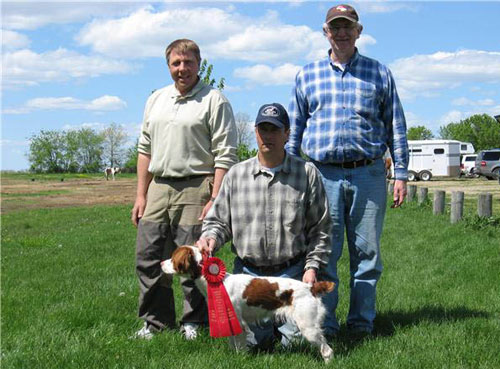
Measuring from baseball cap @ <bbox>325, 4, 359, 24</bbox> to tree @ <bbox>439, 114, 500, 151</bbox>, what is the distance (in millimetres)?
88593

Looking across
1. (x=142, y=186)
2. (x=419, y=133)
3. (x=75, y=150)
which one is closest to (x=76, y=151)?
(x=75, y=150)

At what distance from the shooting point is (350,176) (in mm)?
5332

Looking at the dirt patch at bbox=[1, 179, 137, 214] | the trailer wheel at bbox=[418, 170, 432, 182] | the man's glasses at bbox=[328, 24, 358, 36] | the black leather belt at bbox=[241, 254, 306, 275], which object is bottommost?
the dirt patch at bbox=[1, 179, 137, 214]

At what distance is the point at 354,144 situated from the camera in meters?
5.24

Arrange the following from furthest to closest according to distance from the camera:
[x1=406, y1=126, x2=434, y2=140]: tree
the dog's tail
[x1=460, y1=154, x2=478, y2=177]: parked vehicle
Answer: [x1=406, y1=126, x2=434, y2=140]: tree → [x1=460, y1=154, x2=478, y2=177]: parked vehicle → the dog's tail

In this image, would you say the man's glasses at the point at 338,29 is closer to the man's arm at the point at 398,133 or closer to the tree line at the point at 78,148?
the man's arm at the point at 398,133

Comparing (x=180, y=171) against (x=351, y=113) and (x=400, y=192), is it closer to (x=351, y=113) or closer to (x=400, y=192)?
(x=351, y=113)

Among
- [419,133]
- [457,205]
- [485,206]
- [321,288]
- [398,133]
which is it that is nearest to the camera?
[321,288]

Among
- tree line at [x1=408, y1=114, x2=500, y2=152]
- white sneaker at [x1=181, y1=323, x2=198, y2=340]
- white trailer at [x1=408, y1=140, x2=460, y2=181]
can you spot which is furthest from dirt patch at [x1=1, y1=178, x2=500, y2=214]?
tree line at [x1=408, y1=114, x2=500, y2=152]

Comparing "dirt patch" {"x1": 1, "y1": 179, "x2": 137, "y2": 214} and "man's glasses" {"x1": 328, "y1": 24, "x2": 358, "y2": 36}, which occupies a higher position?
"man's glasses" {"x1": 328, "y1": 24, "x2": 358, "y2": 36}

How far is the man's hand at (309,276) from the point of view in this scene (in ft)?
15.3

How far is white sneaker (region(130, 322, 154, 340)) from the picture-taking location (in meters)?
5.21

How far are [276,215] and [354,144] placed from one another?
97cm

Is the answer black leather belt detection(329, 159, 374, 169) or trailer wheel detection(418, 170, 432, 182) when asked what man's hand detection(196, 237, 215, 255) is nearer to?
black leather belt detection(329, 159, 374, 169)
